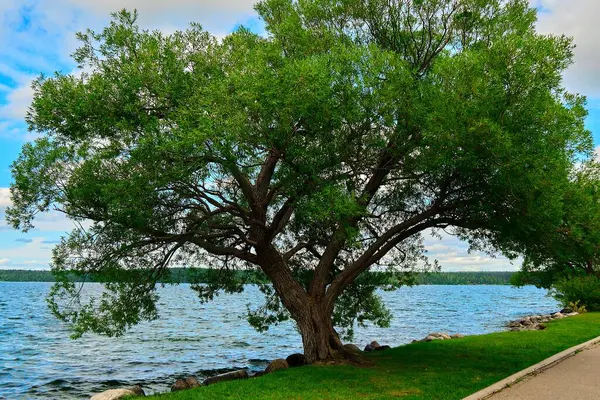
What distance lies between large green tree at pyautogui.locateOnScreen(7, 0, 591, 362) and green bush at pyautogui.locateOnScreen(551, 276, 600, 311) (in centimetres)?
2253

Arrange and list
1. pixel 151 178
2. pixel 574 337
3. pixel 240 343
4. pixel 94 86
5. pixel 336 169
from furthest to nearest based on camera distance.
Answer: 1. pixel 240 343
2. pixel 574 337
3. pixel 336 169
4. pixel 94 86
5. pixel 151 178

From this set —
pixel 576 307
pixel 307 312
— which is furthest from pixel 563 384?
pixel 576 307

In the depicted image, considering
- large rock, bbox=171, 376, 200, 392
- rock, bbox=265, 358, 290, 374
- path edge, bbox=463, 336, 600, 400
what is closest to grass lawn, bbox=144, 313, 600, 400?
path edge, bbox=463, 336, 600, 400

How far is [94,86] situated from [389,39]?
30.1 feet

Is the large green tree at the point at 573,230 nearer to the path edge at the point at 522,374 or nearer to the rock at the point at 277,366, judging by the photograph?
the path edge at the point at 522,374

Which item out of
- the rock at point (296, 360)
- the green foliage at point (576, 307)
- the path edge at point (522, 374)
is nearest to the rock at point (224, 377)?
the rock at point (296, 360)

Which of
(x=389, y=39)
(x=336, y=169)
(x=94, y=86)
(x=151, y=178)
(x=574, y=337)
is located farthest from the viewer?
(x=574, y=337)

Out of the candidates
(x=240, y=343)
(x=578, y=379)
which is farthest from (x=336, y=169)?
(x=240, y=343)

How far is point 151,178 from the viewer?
12.5 metres

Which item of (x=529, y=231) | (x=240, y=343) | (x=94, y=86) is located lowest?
(x=240, y=343)

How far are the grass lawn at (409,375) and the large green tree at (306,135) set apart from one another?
91.3 inches

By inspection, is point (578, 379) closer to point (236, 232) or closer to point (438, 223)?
point (438, 223)

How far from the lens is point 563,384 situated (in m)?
12.4

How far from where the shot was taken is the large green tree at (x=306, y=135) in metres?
12.1
